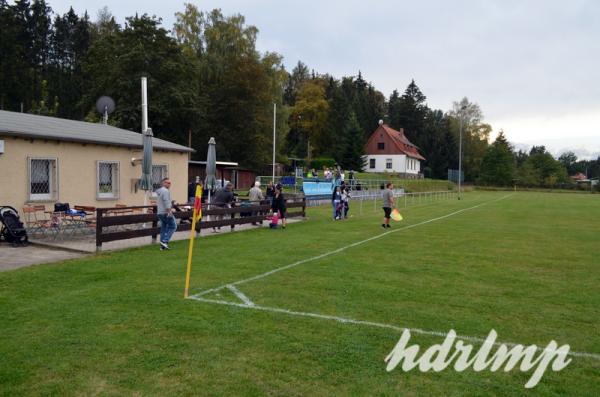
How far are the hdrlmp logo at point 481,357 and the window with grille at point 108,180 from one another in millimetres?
14925

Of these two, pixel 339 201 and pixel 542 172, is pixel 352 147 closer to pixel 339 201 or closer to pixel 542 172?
pixel 339 201

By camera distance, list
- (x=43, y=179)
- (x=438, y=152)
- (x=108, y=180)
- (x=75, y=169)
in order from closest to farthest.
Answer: (x=43, y=179) → (x=75, y=169) → (x=108, y=180) → (x=438, y=152)

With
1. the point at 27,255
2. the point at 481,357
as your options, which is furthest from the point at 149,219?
the point at 481,357

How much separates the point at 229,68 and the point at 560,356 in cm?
5149

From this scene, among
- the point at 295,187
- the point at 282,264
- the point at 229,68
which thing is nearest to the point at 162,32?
the point at 229,68

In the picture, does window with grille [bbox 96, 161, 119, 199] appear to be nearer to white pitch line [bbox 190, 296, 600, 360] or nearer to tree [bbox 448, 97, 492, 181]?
white pitch line [bbox 190, 296, 600, 360]

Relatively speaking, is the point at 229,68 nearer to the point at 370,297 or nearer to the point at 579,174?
the point at 370,297

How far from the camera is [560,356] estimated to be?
536 cm

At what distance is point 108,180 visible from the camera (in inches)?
722

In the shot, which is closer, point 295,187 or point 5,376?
point 5,376

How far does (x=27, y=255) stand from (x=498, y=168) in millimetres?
85415

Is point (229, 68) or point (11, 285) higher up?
point (229, 68)

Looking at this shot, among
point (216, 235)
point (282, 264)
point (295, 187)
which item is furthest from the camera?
point (295, 187)

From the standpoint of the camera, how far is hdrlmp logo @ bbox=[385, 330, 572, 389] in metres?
5.04
